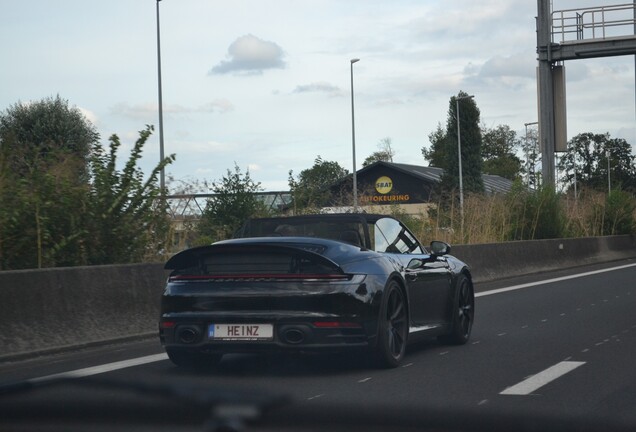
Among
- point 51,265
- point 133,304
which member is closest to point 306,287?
point 133,304

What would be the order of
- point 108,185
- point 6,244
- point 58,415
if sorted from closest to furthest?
1. point 58,415
2. point 6,244
3. point 108,185

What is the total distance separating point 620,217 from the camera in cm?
3762

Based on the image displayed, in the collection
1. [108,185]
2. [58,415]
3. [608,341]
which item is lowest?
[608,341]

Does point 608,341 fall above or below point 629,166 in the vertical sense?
below

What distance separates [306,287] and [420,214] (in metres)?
16.5

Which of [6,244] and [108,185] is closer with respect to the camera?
[6,244]

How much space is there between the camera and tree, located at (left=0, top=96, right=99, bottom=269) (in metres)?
11.8

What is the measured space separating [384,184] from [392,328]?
2959 inches

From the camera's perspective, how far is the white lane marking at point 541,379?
762 cm

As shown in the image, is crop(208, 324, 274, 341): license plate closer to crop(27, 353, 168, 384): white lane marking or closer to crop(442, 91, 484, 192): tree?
crop(27, 353, 168, 384): white lane marking

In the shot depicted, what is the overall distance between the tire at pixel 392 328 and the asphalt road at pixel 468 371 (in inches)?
5.0

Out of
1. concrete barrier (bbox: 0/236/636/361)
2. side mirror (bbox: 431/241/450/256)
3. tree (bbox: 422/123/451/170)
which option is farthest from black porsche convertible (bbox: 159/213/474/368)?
tree (bbox: 422/123/451/170)

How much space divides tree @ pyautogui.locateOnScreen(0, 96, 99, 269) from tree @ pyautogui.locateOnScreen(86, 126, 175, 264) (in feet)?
0.60

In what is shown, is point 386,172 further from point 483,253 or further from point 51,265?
point 51,265
